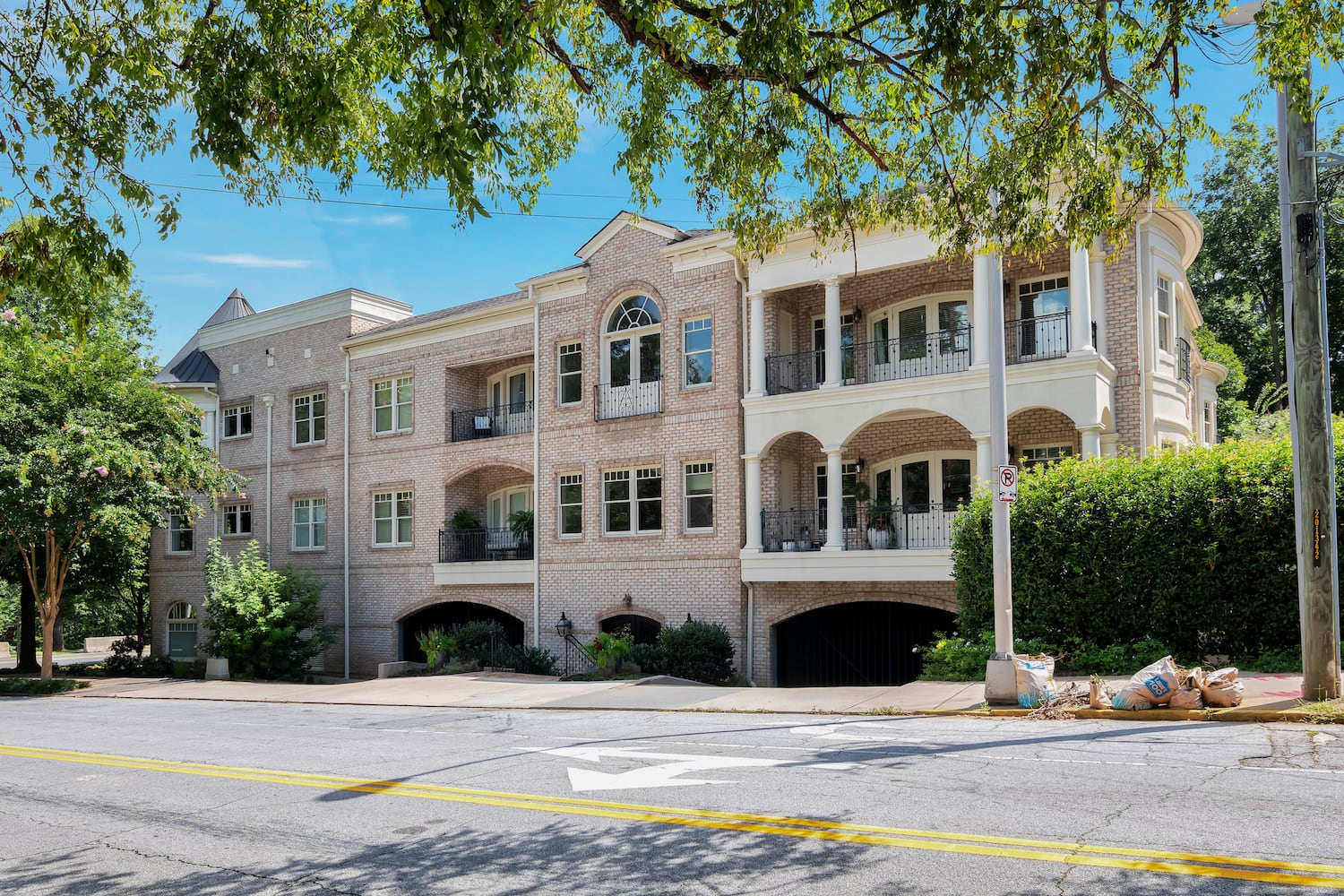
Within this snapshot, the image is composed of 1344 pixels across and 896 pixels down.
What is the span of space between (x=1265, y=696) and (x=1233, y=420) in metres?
24.9

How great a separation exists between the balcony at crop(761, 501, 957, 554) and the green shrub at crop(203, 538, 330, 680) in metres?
13.3

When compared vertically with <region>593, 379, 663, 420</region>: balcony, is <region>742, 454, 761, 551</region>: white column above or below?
below

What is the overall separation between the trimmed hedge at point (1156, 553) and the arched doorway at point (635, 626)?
32.5ft

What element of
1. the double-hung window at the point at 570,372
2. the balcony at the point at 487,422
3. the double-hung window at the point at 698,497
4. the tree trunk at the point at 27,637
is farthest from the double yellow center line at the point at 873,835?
the tree trunk at the point at 27,637

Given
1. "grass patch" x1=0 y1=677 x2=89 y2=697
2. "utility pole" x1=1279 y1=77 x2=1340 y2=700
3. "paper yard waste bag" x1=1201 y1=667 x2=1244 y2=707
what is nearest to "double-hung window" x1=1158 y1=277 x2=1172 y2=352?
"utility pole" x1=1279 y1=77 x2=1340 y2=700

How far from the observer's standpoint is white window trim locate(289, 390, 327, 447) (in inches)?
1262

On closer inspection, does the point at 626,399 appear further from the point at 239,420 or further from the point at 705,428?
the point at 239,420

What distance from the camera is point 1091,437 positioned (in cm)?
1883

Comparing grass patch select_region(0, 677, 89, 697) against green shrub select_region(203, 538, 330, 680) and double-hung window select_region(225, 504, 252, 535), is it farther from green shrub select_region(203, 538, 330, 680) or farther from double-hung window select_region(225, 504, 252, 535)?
double-hung window select_region(225, 504, 252, 535)

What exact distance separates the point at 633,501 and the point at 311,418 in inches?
481

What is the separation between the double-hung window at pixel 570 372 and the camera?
88.4ft

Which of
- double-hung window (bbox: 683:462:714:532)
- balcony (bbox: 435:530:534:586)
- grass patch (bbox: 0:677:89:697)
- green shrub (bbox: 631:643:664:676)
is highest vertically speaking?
double-hung window (bbox: 683:462:714:532)

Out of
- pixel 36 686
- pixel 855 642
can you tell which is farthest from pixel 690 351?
pixel 36 686

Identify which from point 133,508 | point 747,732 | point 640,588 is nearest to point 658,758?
point 747,732
